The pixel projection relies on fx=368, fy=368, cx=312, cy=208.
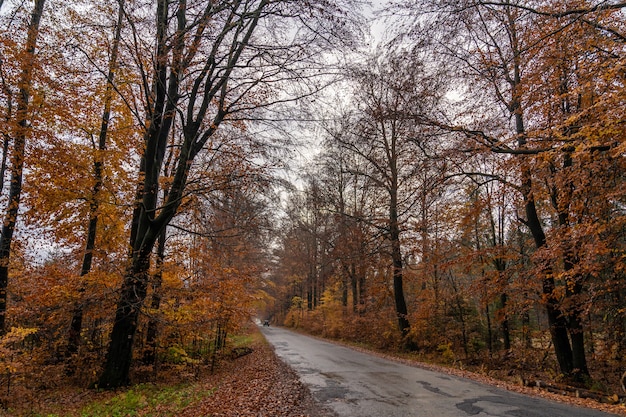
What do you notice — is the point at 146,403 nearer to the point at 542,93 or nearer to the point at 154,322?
the point at 154,322

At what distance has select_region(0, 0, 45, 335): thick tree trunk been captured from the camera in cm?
999

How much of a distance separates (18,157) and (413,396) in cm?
1187

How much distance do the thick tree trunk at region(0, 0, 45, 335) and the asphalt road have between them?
351 inches

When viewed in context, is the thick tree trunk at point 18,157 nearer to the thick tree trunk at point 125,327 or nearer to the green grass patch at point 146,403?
the thick tree trunk at point 125,327

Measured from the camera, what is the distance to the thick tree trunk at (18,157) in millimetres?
9992

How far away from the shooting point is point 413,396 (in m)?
7.44

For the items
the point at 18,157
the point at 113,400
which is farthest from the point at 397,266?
the point at 18,157

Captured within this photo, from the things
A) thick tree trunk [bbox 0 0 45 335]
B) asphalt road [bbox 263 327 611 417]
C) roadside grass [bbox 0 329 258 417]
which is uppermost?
thick tree trunk [bbox 0 0 45 335]

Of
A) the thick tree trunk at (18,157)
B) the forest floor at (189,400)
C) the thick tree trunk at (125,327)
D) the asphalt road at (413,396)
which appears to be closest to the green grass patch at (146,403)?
the forest floor at (189,400)

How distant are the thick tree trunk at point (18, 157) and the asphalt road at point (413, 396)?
29.2 feet

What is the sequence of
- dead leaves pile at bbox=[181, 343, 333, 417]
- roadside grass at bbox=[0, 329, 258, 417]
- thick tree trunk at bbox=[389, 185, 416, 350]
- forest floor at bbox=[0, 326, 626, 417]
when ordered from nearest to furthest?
dead leaves pile at bbox=[181, 343, 333, 417], forest floor at bbox=[0, 326, 626, 417], roadside grass at bbox=[0, 329, 258, 417], thick tree trunk at bbox=[389, 185, 416, 350]

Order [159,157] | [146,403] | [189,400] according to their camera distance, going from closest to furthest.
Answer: [146,403] → [189,400] → [159,157]

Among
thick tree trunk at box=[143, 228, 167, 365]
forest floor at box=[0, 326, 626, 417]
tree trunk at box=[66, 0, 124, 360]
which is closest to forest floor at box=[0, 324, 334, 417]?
forest floor at box=[0, 326, 626, 417]

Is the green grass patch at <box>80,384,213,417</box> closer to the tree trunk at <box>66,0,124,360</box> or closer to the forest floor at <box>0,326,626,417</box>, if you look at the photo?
the forest floor at <box>0,326,626,417</box>
